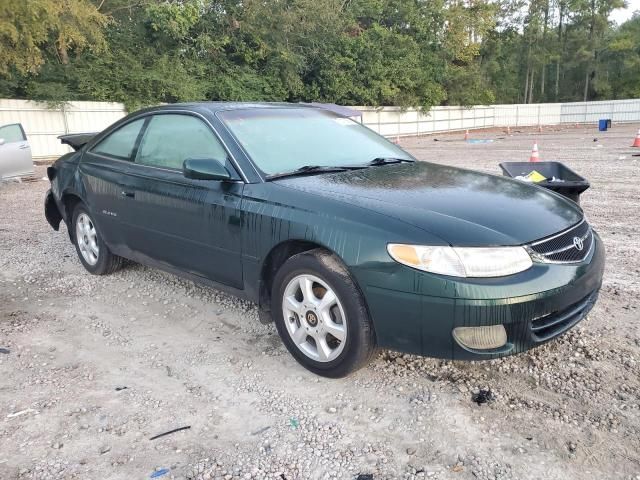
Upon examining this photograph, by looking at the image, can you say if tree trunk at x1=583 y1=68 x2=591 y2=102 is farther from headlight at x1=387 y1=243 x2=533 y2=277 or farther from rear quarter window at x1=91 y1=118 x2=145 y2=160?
headlight at x1=387 y1=243 x2=533 y2=277

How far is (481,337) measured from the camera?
2721mm

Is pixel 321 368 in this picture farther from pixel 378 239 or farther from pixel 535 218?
pixel 535 218

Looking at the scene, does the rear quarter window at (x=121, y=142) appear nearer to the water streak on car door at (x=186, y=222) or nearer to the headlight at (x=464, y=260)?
the water streak on car door at (x=186, y=222)

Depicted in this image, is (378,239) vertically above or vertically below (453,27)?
below

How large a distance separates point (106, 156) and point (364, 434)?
11.3 ft

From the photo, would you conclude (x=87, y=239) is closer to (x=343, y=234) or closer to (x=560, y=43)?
(x=343, y=234)

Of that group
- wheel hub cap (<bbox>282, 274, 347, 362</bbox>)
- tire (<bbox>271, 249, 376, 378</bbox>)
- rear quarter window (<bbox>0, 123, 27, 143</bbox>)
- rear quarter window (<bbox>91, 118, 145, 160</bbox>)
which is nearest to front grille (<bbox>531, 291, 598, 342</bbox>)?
tire (<bbox>271, 249, 376, 378</bbox>)

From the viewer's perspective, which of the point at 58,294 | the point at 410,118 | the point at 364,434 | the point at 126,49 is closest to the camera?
the point at 364,434

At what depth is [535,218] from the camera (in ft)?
9.87

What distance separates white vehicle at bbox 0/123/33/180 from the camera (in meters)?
11.7

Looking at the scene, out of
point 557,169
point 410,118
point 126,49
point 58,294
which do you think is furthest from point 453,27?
point 58,294

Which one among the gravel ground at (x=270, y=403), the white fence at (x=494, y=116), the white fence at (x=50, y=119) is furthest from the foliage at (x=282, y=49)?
the gravel ground at (x=270, y=403)

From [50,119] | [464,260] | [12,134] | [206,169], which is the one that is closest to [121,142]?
[206,169]

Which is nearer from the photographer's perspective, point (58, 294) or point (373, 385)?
point (373, 385)
